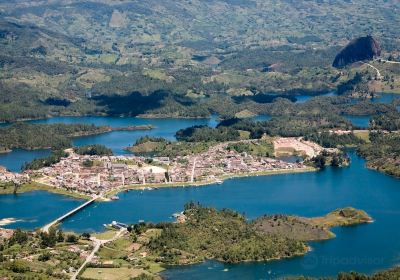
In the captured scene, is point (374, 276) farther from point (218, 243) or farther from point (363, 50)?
point (363, 50)

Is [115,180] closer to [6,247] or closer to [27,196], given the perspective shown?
[27,196]

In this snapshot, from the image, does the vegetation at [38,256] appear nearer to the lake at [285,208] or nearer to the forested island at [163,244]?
the forested island at [163,244]

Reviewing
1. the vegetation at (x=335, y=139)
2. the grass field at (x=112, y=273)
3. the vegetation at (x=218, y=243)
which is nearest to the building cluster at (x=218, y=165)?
the vegetation at (x=335, y=139)

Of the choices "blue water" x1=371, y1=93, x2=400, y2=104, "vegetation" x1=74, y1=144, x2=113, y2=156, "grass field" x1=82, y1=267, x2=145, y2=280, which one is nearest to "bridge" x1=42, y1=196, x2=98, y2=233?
"grass field" x1=82, y1=267, x2=145, y2=280

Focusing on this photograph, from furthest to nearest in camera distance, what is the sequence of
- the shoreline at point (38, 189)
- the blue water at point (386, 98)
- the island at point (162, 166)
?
the blue water at point (386, 98) < the island at point (162, 166) < the shoreline at point (38, 189)

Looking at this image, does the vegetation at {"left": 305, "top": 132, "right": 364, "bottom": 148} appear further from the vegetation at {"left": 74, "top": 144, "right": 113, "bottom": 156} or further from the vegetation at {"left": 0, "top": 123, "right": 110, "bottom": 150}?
the vegetation at {"left": 0, "top": 123, "right": 110, "bottom": 150}

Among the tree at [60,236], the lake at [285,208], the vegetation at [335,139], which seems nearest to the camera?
the lake at [285,208]
